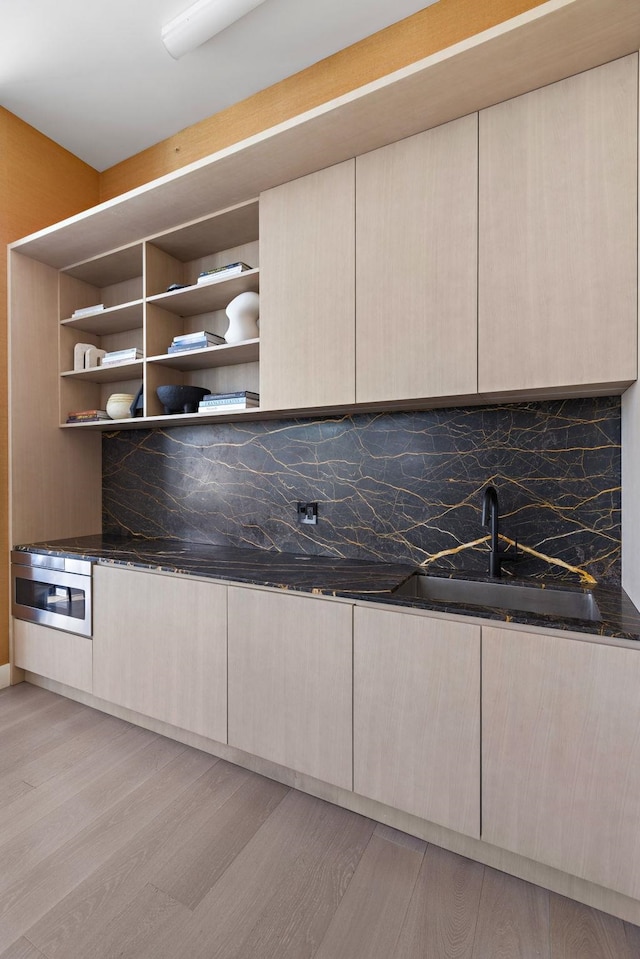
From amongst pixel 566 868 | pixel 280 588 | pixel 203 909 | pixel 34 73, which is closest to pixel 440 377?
pixel 280 588

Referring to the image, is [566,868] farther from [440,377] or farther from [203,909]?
[440,377]

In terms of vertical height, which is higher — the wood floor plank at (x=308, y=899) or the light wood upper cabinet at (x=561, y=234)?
the light wood upper cabinet at (x=561, y=234)

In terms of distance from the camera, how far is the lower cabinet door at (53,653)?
225 centimetres

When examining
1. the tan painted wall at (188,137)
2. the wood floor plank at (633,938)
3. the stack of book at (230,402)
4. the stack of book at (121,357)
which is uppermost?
the tan painted wall at (188,137)

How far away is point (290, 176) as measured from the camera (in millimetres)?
1911

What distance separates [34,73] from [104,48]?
433 mm

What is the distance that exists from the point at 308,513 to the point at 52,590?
140 cm

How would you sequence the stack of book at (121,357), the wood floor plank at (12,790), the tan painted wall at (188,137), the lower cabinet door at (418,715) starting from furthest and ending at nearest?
1. the stack of book at (121,357)
2. the tan painted wall at (188,137)
3. the wood floor plank at (12,790)
4. the lower cabinet door at (418,715)

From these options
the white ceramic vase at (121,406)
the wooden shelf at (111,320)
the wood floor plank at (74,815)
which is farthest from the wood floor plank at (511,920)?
the wooden shelf at (111,320)

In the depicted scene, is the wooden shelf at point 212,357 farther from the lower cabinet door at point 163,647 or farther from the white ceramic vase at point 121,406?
the lower cabinet door at point 163,647

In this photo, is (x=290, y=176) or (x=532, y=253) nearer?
(x=532, y=253)

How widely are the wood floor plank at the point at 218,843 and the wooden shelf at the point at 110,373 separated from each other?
205 cm

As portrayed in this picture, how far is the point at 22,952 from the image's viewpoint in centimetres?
114

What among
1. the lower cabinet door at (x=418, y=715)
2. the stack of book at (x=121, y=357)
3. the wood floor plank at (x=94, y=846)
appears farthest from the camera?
the stack of book at (x=121, y=357)
